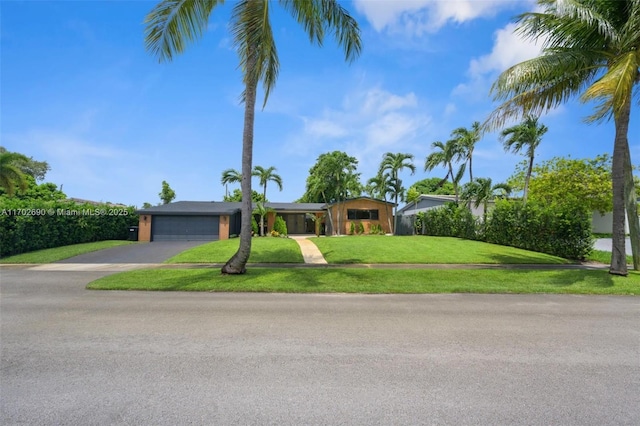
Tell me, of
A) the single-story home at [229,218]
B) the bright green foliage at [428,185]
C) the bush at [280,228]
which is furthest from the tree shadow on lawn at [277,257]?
the bright green foliage at [428,185]

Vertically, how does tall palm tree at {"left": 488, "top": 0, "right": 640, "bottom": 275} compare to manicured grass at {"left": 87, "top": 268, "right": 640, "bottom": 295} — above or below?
above

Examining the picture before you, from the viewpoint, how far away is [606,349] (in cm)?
439

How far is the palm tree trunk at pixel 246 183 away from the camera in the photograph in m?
10.2

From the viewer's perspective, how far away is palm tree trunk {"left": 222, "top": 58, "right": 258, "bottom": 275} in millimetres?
10188

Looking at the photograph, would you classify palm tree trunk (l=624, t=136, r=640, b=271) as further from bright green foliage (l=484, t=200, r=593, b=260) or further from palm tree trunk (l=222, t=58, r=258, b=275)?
palm tree trunk (l=222, t=58, r=258, b=275)

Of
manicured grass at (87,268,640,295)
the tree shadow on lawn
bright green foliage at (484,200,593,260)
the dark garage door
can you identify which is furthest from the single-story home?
manicured grass at (87,268,640,295)

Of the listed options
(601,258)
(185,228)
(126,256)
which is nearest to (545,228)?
(601,258)

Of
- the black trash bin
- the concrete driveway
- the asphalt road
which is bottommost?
the asphalt road

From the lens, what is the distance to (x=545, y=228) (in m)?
16.1

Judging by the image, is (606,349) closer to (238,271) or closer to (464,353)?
(464,353)

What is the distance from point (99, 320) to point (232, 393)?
3923 mm

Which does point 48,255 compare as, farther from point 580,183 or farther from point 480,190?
point 580,183

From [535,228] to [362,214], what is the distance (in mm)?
16063

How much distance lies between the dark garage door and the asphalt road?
18.2 m
